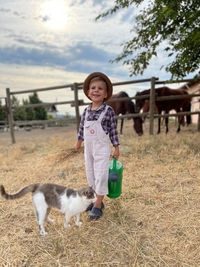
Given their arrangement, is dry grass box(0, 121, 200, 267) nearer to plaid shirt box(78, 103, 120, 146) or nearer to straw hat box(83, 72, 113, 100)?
plaid shirt box(78, 103, 120, 146)

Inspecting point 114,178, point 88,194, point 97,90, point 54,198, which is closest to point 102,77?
point 97,90

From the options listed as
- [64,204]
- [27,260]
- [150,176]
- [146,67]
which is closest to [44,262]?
[27,260]

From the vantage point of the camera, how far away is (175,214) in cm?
258

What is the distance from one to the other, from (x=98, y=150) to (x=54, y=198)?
78 centimetres

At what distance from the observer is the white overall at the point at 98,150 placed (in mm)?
2312

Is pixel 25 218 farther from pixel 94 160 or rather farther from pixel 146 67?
pixel 146 67

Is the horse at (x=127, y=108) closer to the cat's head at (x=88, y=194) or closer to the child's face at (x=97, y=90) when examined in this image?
the child's face at (x=97, y=90)

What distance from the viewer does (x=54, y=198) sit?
2.21 meters

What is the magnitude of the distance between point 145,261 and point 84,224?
35.1 inches

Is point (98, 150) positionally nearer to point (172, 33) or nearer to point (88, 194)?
point (88, 194)

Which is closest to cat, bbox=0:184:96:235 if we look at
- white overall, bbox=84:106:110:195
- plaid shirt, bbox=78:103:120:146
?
white overall, bbox=84:106:110:195

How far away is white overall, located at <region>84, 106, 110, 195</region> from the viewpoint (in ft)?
7.59

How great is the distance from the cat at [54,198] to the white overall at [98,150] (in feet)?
0.58

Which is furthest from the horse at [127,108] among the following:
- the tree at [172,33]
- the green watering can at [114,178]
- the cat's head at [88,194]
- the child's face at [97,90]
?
the cat's head at [88,194]
